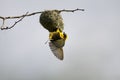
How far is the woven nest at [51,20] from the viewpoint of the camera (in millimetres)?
4969

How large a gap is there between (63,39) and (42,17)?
58 centimetres

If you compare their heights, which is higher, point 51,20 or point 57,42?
Answer: point 51,20

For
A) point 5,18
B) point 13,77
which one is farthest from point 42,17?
point 13,77

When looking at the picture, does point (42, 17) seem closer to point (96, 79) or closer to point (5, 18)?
point (5, 18)

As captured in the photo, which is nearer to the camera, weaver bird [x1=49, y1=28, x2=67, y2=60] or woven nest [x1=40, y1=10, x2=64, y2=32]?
weaver bird [x1=49, y1=28, x2=67, y2=60]

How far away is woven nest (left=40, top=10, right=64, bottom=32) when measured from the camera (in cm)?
497

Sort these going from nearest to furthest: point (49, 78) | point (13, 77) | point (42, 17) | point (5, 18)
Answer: point (5, 18)
point (42, 17)
point (13, 77)
point (49, 78)

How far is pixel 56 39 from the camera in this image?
4.61 m

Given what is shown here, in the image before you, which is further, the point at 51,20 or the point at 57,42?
the point at 51,20

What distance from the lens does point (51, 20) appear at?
202 inches

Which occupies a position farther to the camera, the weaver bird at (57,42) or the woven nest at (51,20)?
the woven nest at (51,20)

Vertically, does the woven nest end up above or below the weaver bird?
above

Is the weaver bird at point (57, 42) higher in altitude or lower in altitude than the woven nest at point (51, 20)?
lower

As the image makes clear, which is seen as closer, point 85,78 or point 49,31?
point 49,31
